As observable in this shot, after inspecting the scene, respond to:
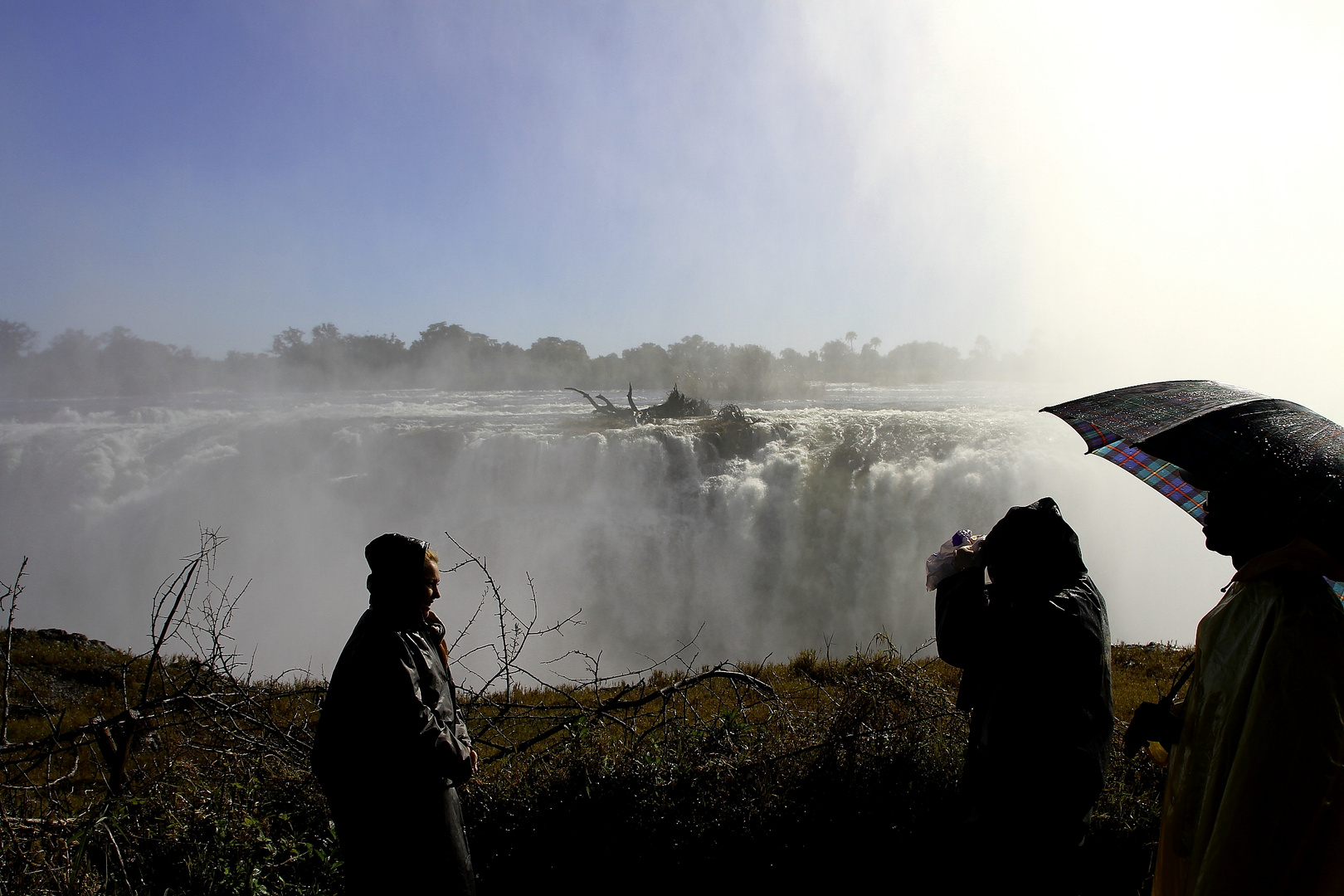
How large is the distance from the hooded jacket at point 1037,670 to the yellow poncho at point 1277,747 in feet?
1.21

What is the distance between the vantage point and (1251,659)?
1.63m

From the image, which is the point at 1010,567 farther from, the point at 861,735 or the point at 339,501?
the point at 339,501

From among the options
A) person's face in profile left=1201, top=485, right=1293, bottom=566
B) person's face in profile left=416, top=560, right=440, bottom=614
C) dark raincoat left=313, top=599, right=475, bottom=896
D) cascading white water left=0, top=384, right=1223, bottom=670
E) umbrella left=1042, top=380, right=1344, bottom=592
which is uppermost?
umbrella left=1042, top=380, right=1344, bottom=592

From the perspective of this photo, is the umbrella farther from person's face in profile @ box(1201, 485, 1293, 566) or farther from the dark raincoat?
the dark raincoat

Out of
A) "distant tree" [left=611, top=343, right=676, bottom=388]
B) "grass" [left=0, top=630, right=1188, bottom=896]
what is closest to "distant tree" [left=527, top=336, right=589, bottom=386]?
"distant tree" [left=611, top=343, right=676, bottom=388]

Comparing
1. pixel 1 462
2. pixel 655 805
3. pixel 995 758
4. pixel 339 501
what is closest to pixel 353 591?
pixel 339 501

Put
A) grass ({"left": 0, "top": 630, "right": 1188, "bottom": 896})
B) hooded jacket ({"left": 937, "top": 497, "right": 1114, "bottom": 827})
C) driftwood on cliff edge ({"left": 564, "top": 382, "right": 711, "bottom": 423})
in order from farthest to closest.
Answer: driftwood on cliff edge ({"left": 564, "top": 382, "right": 711, "bottom": 423}) < grass ({"left": 0, "top": 630, "right": 1188, "bottom": 896}) < hooded jacket ({"left": 937, "top": 497, "right": 1114, "bottom": 827})

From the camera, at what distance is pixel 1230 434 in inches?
74.8

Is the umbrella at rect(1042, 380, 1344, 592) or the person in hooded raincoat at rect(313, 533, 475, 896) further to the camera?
the person in hooded raincoat at rect(313, 533, 475, 896)

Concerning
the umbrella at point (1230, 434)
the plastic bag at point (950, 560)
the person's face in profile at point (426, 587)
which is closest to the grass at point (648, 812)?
the plastic bag at point (950, 560)

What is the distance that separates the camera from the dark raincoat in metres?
2.09

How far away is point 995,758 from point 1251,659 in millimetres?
832

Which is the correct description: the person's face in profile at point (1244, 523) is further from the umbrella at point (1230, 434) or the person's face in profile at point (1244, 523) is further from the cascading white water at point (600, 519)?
the cascading white water at point (600, 519)

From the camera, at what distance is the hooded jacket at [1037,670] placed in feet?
6.84
